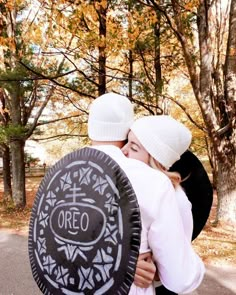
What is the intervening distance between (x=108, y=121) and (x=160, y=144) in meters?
0.32

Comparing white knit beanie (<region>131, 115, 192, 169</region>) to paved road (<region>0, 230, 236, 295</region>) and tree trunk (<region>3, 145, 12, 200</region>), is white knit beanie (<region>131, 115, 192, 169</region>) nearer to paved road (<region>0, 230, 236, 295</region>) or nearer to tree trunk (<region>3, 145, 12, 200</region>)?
paved road (<region>0, 230, 236, 295</region>)

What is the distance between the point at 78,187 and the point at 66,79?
8.77 m

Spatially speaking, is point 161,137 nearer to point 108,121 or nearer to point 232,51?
point 108,121

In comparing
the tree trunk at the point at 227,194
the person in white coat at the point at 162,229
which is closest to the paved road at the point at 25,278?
the tree trunk at the point at 227,194

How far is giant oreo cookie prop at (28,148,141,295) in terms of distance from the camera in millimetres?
1396

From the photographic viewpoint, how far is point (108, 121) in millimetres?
1742

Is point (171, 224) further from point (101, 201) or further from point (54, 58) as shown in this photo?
point (54, 58)

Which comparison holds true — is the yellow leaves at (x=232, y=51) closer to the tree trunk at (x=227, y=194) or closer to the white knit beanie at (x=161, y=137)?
the tree trunk at (x=227, y=194)

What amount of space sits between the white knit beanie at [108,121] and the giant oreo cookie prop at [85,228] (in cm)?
19

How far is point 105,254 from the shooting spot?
1.44 meters

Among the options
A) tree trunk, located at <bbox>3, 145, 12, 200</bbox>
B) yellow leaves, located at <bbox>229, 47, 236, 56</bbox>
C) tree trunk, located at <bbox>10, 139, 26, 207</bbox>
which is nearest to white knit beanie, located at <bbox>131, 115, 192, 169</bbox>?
yellow leaves, located at <bbox>229, 47, 236, 56</bbox>

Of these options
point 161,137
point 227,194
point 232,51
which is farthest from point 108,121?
point 227,194

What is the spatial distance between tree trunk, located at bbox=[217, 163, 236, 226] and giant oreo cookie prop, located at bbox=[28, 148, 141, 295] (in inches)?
233

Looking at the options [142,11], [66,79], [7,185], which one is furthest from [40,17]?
[7,185]
